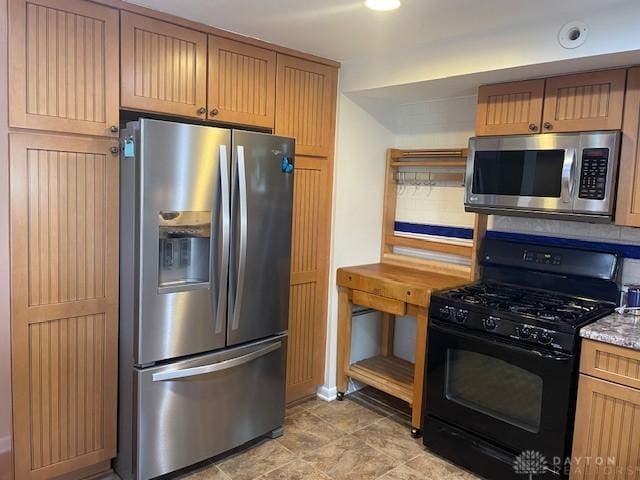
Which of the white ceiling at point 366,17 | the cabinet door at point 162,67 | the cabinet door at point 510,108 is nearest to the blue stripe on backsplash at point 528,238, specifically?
the cabinet door at point 510,108

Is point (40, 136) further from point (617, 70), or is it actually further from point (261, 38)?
point (617, 70)

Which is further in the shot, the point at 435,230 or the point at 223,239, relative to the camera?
the point at 435,230

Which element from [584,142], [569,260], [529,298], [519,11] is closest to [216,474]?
[529,298]

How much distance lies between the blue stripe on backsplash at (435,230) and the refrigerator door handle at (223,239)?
1.61 meters

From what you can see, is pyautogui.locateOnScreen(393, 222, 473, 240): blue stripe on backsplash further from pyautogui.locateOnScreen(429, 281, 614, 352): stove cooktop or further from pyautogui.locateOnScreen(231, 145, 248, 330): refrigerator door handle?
pyautogui.locateOnScreen(231, 145, 248, 330): refrigerator door handle

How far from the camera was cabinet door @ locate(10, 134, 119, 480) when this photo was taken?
80.4 inches

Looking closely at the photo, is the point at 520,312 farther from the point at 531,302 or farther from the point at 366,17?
the point at 366,17

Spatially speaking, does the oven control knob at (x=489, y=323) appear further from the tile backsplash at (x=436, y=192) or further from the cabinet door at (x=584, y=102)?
the cabinet door at (x=584, y=102)

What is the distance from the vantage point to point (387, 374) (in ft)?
10.7

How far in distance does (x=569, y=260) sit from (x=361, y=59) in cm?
166

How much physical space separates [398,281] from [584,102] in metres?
1.34

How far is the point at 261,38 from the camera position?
2689 mm

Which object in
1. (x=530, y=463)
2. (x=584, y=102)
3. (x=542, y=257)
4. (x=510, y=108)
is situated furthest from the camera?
(x=542, y=257)

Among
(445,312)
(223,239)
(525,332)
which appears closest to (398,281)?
(445,312)
